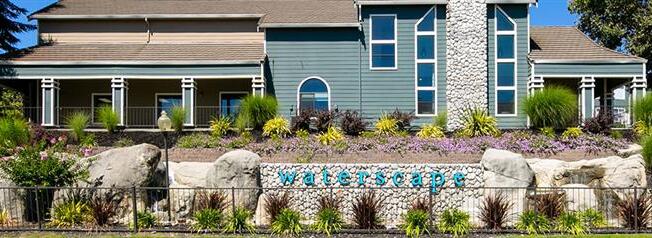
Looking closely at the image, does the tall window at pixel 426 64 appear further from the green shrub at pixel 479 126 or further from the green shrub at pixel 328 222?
the green shrub at pixel 328 222

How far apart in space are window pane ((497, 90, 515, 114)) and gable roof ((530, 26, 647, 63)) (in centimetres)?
163

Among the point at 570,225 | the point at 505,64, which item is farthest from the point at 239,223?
the point at 505,64

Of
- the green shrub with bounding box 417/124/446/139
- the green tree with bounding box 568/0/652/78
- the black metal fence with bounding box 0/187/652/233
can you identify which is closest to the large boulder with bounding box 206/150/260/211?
the black metal fence with bounding box 0/187/652/233

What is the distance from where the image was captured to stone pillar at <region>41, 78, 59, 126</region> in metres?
22.9

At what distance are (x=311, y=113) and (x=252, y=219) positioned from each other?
6.90m

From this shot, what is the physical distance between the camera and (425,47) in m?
24.4

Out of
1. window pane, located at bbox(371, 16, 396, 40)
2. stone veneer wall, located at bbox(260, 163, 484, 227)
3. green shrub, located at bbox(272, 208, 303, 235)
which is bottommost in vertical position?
green shrub, located at bbox(272, 208, 303, 235)

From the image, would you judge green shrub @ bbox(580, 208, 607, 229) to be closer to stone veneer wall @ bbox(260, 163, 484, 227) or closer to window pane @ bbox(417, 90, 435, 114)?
stone veneer wall @ bbox(260, 163, 484, 227)

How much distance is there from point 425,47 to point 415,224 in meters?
12.4

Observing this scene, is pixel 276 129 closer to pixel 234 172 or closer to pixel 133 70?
pixel 234 172

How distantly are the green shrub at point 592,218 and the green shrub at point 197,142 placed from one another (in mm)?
10808

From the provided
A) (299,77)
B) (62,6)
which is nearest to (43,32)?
(62,6)

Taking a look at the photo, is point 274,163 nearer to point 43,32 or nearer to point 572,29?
point 43,32

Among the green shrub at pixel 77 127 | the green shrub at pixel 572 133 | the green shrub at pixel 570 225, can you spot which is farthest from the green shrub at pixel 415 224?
the green shrub at pixel 77 127
